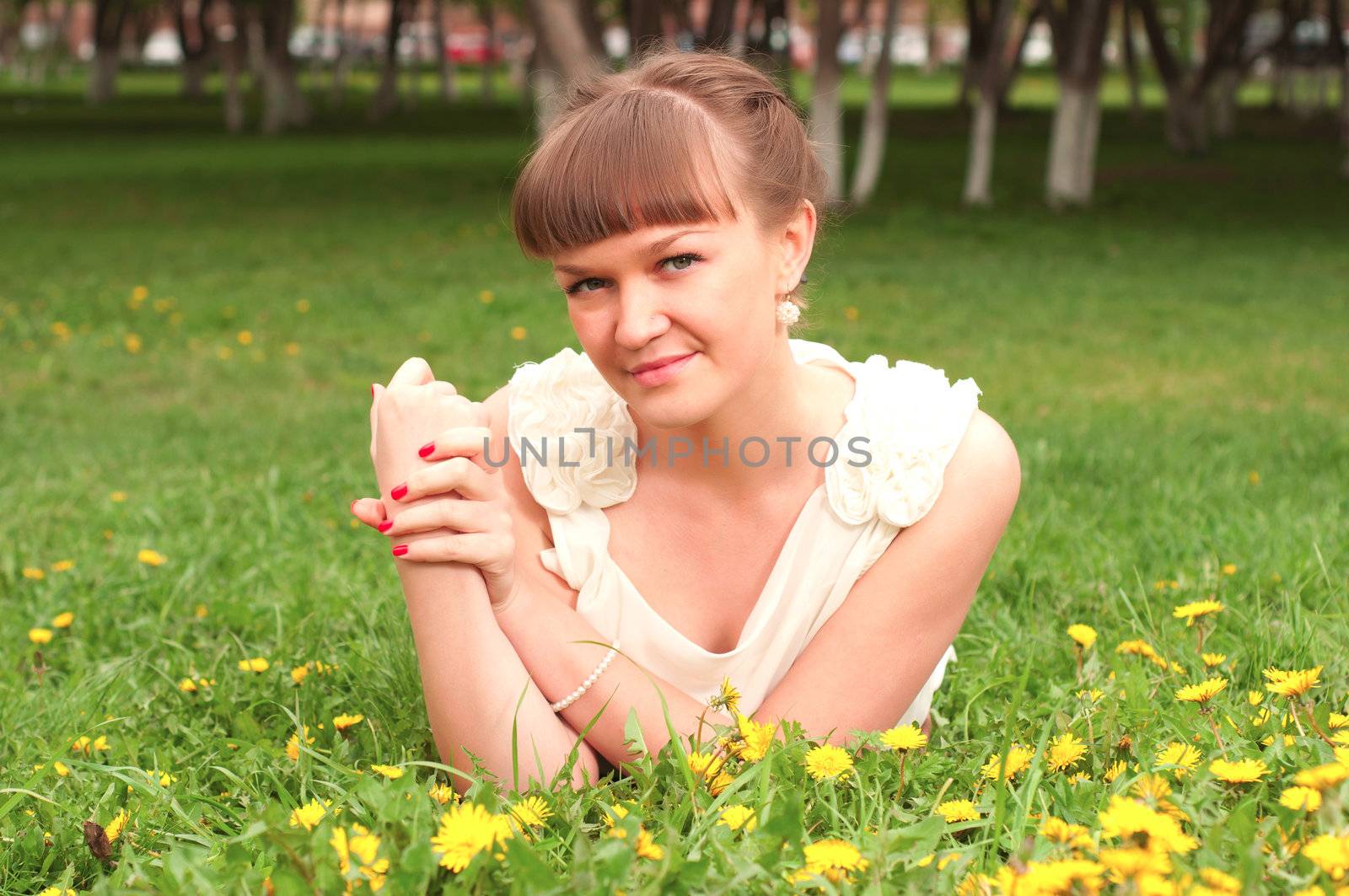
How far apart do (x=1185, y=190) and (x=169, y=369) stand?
12.5m

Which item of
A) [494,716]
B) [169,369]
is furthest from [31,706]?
[169,369]

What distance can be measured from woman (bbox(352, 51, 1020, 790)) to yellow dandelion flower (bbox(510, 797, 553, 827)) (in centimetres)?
15

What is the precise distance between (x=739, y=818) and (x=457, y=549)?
63cm

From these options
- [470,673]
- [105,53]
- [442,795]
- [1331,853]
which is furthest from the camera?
[105,53]

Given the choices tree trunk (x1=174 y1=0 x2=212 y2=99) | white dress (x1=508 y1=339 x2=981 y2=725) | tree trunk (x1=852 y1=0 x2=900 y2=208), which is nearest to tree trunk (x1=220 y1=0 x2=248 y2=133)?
tree trunk (x1=174 y1=0 x2=212 y2=99)

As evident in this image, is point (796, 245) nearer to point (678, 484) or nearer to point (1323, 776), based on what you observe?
point (678, 484)

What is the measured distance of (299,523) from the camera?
4336 mm

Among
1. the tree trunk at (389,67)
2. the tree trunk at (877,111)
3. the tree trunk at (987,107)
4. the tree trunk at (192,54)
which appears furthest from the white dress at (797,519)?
the tree trunk at (192,54)

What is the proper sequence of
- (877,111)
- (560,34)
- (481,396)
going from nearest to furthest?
1. (481,396)
2. (560,34)
3. (877,111)

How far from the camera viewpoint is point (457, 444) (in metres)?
2.19

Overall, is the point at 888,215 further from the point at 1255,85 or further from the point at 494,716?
the point at 1255,85

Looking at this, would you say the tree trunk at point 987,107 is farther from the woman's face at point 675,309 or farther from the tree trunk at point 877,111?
the woman's face at point 675,309

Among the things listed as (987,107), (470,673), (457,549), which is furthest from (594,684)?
(987,107)

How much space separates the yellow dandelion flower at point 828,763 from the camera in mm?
1972
